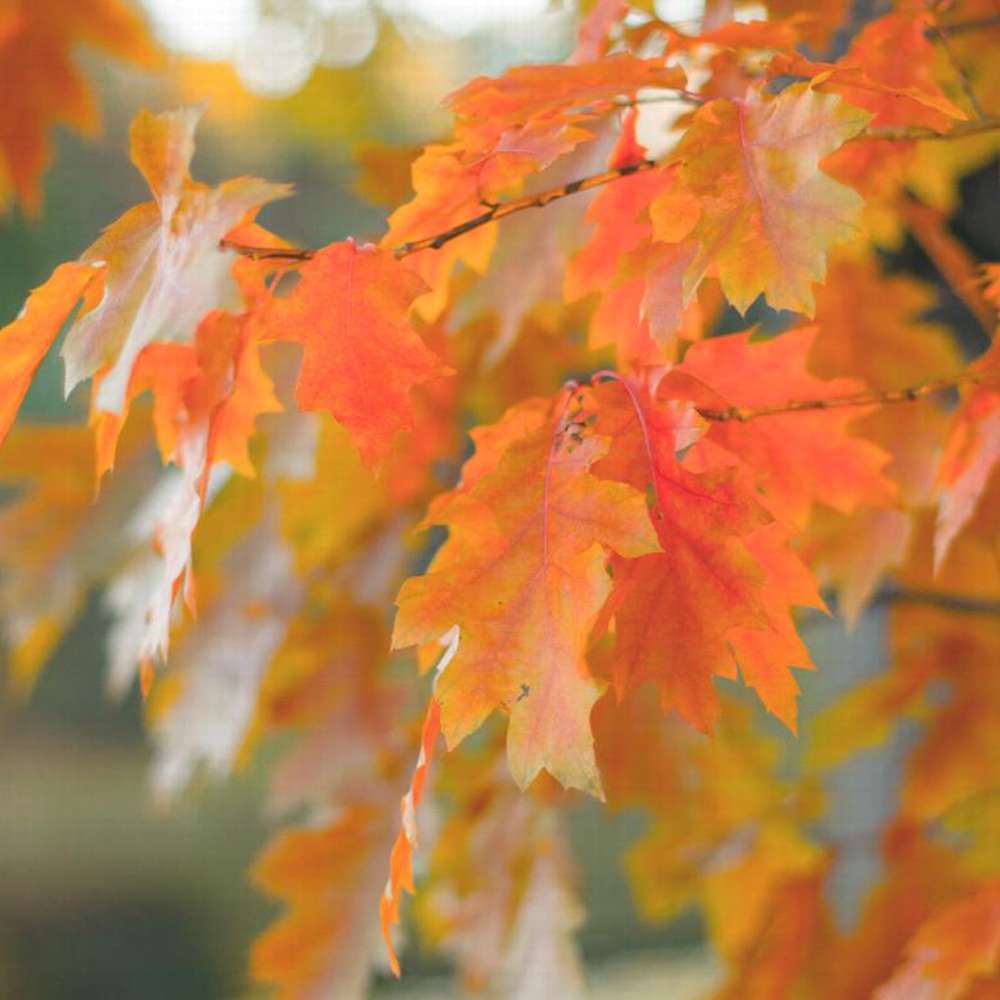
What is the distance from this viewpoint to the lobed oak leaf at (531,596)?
568 mm

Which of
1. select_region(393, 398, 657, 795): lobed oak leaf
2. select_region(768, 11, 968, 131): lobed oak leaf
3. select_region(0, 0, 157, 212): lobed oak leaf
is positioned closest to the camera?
select_region(393, 398, 657, 795): lobed oak leaf

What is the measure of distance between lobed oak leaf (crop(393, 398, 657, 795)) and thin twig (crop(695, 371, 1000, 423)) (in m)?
0.13

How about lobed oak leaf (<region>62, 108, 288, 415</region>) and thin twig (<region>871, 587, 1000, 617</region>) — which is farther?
thin twig (<region>871, 587, 1000, 617</region>)

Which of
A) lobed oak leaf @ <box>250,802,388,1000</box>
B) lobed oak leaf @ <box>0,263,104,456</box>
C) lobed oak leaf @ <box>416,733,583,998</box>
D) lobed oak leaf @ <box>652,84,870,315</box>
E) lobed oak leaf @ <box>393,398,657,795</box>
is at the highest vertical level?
lobed oak leaf @ <box>0,263,104,456</box>

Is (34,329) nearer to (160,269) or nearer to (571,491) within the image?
(160,269)

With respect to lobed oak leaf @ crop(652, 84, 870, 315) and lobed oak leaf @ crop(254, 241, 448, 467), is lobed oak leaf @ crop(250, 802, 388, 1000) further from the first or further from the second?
lobed oak leaf @ crop(652, 84, 870, 315)

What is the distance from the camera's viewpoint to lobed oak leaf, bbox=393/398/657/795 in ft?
1.86

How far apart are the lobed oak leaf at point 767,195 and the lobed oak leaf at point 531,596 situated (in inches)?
4.5

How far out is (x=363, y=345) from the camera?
0.63m

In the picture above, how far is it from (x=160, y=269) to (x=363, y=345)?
109mm

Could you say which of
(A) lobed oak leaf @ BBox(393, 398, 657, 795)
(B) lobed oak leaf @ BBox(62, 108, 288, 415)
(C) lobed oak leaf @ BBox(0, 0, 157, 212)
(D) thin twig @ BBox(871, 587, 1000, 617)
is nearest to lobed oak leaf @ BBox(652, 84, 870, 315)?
(A) lobed oak leaf @ BBox(393, 398, 657, 795)

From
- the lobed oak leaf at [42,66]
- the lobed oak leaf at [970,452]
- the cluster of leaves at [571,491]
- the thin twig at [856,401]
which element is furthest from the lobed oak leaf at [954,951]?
the lobed oak leaf at [42,66]

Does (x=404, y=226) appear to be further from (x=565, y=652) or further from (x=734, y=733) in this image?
(x=734, y=733)

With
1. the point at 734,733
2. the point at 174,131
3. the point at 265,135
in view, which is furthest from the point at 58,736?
the point at 174,131
